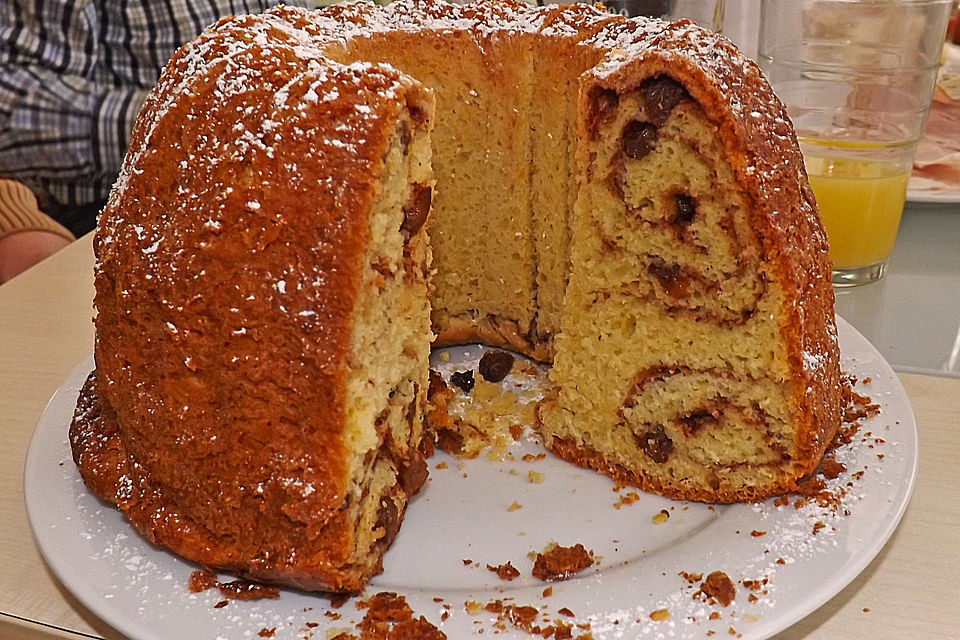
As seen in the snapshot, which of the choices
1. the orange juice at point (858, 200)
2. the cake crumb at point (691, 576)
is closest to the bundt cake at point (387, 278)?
the cake crumb at point (691, 576)

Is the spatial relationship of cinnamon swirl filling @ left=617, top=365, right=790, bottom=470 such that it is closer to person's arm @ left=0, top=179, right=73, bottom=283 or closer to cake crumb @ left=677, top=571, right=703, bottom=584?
cake crumb @ left=677, top=571, right=703, bottom=584

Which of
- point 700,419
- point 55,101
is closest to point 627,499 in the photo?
point 700,419

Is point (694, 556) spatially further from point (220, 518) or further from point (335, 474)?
point (220, 518)

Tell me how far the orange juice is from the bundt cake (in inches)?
20.1

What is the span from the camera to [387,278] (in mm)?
1108

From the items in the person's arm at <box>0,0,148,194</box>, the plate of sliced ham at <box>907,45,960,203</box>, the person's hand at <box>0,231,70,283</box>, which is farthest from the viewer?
the person's arm at <box>0,0,148,194</box>

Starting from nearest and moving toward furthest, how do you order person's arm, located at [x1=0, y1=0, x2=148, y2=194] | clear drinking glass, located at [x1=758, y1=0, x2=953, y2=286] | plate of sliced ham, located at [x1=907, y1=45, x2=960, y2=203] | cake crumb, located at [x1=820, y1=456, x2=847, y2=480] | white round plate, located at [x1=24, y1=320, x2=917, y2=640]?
white round plate, located at [x1=24, y1=320, x2=917, y2=640] → cake crumb, located at [x1=820, y1=456, x2=847, y2=480] → clear drinking glass, located at [x1=758, y1=0, x2=953, y2=286] → plate of sliced ham, located at [x1=907, y1=45, x2=960, y2=203] → person's arm, located at [x1=0, y1=0, x2=148, y2=194]

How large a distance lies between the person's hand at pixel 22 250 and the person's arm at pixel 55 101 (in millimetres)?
322

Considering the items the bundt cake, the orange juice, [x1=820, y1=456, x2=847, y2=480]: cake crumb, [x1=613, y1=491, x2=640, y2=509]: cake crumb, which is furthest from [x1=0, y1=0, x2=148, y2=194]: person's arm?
[x1=820, y1=456, x2=847, y2=480]: cake crumb

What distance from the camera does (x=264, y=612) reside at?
989 mm

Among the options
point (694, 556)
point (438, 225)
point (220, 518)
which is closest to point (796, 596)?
point (694, 556)

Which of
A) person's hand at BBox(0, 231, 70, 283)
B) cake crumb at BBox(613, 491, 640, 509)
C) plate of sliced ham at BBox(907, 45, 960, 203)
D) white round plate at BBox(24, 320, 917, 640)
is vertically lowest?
person's hand at BBox(0, 231, 70, 283)

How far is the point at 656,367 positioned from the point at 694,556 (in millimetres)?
308

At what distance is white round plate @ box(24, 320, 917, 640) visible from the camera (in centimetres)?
97
